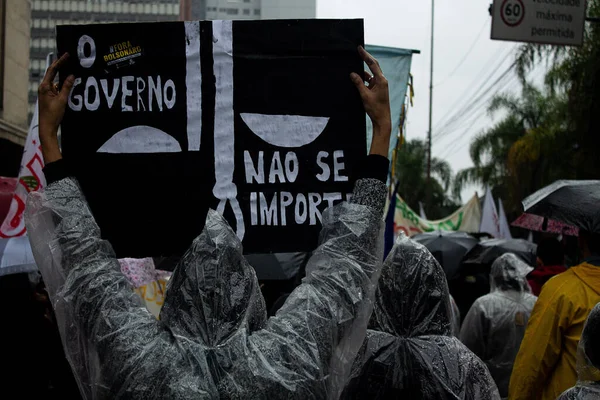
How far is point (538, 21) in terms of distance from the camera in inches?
340

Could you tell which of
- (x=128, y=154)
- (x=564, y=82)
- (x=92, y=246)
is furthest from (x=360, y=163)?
(x=564, y=82)

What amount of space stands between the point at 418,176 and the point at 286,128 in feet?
169

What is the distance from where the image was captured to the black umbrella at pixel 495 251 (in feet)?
33.3

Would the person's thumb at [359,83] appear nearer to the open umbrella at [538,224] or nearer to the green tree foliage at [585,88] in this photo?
the open umbrella at [538,224]

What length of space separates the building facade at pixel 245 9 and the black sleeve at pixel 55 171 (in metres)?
7.75

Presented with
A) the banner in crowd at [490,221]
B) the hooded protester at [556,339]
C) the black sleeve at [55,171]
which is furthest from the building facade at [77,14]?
the black sleeve at [55,171]

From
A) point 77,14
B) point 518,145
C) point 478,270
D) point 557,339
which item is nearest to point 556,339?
point 557,339

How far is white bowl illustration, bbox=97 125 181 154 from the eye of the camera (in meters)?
2.88

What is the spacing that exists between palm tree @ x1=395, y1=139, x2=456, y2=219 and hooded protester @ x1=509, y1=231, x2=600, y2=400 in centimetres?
4853

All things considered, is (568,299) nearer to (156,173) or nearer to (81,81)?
(156,173)

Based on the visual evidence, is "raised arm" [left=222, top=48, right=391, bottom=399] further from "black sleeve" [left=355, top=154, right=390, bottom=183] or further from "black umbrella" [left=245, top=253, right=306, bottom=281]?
"black umbrella" [left=245, top=253, right=306, bottom=281]

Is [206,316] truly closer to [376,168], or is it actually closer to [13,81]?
[376,168]

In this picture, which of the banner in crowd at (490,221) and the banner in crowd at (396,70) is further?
the banner in crowd at (490,221)

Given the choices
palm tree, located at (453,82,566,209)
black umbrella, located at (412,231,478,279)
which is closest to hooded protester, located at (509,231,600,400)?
black umbrella, located at (412,231,478,279)
